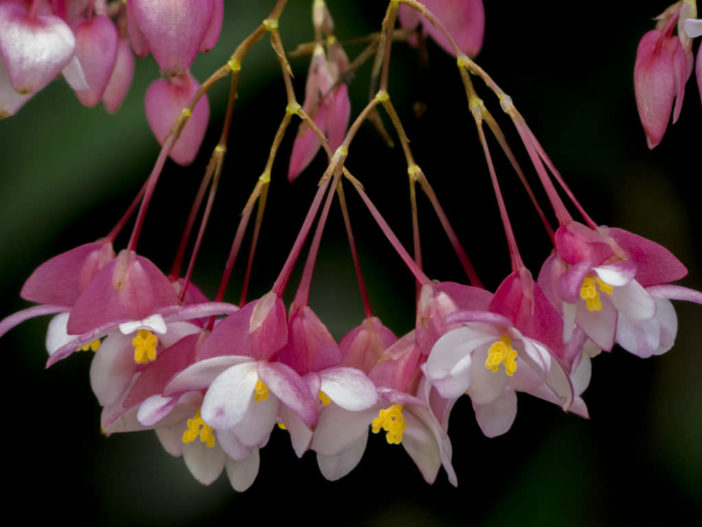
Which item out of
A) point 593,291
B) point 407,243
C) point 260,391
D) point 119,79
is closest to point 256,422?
point 260,391

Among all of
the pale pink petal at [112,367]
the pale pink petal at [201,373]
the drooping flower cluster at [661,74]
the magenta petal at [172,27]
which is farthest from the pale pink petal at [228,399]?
the drooping flower cluster at [661,74]

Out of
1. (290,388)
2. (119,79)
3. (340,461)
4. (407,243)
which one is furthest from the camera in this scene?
(407,243)

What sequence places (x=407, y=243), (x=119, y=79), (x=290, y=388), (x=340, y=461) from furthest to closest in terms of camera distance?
(x=407, y=243), (x=119, y=79), (x=340, y=461), (x=290, y=388)

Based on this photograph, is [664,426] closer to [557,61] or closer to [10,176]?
[557,61]

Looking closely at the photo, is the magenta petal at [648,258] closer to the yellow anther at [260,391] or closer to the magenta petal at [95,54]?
the yellow anther at [260,391]

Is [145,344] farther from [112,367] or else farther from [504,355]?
[504,355]

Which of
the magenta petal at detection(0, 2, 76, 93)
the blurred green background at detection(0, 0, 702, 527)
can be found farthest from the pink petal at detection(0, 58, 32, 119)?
the blurred green background at detection(0, 0, 702, 527)

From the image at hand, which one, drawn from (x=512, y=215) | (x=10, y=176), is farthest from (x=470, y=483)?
(x=10, y=176)
